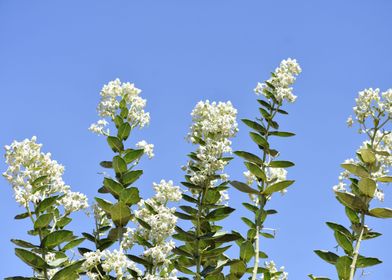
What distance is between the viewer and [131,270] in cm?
570

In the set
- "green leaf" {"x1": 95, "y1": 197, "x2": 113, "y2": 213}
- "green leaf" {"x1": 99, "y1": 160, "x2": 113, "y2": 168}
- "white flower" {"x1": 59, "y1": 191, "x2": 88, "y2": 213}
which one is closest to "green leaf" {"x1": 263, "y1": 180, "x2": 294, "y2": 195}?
"green leaf" {"x1": 95, "y1": 197, "x2": 113, "y2": 213}

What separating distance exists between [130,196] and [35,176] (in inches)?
43.7

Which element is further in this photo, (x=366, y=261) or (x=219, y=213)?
(x=219, y=213)

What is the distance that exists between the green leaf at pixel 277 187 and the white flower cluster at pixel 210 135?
1.70 feet

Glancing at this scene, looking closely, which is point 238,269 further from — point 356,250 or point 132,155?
point 132,155

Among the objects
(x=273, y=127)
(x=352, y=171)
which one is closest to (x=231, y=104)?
(x=273, y=127)

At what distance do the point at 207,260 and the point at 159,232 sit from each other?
136 cm

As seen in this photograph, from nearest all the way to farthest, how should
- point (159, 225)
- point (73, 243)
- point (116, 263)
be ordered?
point (116, 263) → point (159, 225) → point (73, 243)

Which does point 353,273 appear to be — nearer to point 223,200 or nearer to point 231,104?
point 223,200

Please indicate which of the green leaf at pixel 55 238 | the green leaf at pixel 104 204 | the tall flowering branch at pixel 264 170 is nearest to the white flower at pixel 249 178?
the tall flowering branch at pixel 264 170

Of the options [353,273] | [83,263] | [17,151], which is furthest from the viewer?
[17,151]

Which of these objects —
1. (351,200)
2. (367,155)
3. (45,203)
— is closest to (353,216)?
(351,200)

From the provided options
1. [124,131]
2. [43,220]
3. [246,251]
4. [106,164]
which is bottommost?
[246,251]

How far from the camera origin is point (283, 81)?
24.3ft
